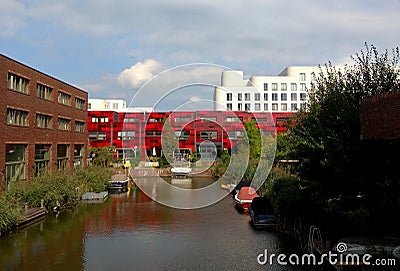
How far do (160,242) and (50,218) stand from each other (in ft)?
26.7

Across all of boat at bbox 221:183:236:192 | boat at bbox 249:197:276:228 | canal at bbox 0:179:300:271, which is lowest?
canal at bbox 0:179:300:271

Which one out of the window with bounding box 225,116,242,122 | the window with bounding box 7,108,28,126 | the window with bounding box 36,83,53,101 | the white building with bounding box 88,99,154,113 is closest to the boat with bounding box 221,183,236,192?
the window with bounding box 225,116,242,122

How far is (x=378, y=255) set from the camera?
1167cm

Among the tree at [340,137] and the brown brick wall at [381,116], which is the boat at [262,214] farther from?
the brown brick wall at [381,116]

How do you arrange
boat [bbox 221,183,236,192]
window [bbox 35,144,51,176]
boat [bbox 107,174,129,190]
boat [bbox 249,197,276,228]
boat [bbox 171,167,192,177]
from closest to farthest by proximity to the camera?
1. boat [bbox 249,197,276,228]
2. window [bbox 35,144,51,176]
3. boat [bbox 221,183,236,192]
4. boat [bbox 107,174,129,190]
5. boat [bbox 171,167,192,177]

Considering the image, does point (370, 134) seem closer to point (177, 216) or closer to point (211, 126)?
point (177, 216)

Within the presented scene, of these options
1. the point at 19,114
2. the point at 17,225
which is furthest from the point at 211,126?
the point at 17,225

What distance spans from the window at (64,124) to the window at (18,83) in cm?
682

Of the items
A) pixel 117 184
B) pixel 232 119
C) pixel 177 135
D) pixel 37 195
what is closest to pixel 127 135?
pixel 177 135

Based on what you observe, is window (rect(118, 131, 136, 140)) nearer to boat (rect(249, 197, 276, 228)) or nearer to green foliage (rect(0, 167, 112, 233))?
green foliage (rect(0, 167, 112, 233))

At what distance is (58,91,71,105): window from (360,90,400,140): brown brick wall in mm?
27578

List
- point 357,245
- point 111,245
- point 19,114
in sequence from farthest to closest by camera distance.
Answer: point 19,114, point 111,245, point 357,245

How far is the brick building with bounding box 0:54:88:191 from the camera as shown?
82.9 ft

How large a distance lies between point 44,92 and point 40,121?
2198mm
